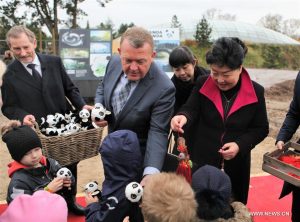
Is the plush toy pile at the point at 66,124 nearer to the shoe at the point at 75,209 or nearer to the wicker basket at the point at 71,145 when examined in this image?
the wicker basket at the point at 71,145

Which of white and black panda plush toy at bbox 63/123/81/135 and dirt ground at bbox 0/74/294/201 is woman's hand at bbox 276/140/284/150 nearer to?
white and black panda plush toy at bbox 63/123/81/135

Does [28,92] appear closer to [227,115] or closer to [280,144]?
[227,115]

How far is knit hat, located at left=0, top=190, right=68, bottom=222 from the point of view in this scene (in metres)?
1.84

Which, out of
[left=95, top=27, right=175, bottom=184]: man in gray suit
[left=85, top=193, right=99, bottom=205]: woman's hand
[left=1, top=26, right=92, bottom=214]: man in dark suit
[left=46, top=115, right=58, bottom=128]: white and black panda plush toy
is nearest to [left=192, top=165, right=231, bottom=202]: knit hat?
[left=95, top=27, right=175, bottom=184]: man in gray suit

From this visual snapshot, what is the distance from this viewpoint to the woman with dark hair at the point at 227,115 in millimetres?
2443

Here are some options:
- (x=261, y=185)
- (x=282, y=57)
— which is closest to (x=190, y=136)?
(x=261, y=185)

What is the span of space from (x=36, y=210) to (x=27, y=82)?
1.80 meters

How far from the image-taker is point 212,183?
1.94m

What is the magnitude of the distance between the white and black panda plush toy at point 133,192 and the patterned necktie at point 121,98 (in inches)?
27.5

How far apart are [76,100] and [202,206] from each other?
225 cm

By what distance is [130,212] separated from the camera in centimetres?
220

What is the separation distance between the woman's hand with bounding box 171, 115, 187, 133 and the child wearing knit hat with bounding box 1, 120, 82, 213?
0.87 metres

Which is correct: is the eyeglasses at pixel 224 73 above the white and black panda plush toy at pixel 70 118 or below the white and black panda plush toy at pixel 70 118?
above

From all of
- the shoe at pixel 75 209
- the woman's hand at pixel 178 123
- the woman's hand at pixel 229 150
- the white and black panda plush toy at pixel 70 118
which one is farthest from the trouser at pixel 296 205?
the shoe at pixel 75 209
